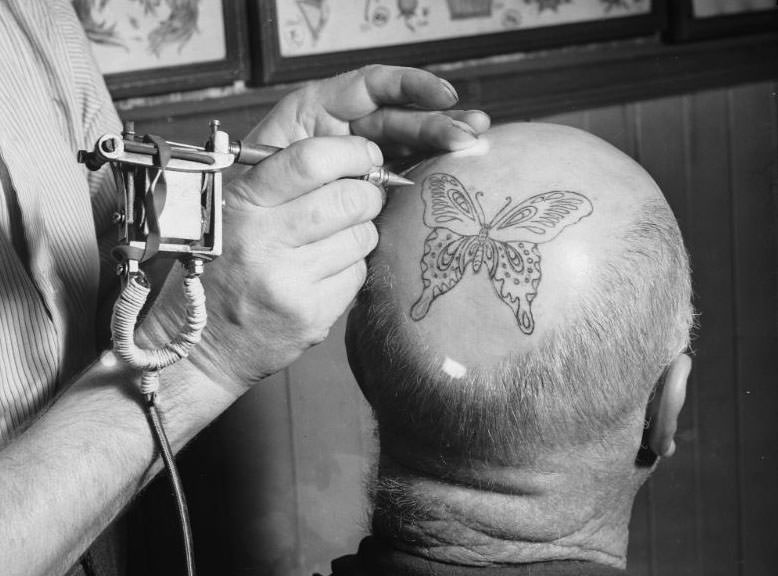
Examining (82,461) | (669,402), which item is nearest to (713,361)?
(669,402)

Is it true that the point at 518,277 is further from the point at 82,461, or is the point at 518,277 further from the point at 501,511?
the point at 82,461

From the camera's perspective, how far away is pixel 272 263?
0.88 m

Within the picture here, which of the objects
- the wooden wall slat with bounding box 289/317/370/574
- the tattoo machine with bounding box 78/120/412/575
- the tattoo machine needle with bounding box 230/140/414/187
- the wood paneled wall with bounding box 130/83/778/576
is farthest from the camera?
the wood paneled wall with bounding box 130/83/778/576

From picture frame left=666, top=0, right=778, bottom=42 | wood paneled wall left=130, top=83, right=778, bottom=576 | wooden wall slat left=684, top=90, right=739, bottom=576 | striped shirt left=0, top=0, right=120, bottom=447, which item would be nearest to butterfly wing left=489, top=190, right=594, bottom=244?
striped shirt left=0, top=0, right=120, bottom=447

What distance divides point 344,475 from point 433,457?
0.69m

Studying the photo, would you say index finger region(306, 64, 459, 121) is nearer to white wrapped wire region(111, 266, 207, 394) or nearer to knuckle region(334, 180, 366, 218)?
knuckle region(334, 180, 366, 218)

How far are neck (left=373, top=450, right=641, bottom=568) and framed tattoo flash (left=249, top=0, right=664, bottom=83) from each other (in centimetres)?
99

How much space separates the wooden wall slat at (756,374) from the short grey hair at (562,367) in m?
1.39

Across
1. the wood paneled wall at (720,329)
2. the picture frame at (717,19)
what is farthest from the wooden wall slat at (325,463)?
the picture frame at (717,19)

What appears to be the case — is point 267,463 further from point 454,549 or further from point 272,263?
point 272,263

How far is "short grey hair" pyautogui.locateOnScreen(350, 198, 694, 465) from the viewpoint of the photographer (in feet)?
3.26

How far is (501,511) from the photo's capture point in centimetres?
110

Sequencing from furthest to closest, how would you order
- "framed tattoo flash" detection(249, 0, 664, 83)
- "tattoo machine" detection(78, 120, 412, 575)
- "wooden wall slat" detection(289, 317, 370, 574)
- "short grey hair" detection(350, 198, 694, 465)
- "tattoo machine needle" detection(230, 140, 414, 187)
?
"framed tattoo flash" detection(249, 0, 664, 83) < "wooden wall slat" detection(289, 317, 370, 574) < "short grey hair" detection(350, 198, 694, 465) < "tattoo machine needle" detection(230, 140, 414, 187) < "tattoo machine" detection(78, 120, 412, 575)

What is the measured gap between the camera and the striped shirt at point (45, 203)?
105cm
